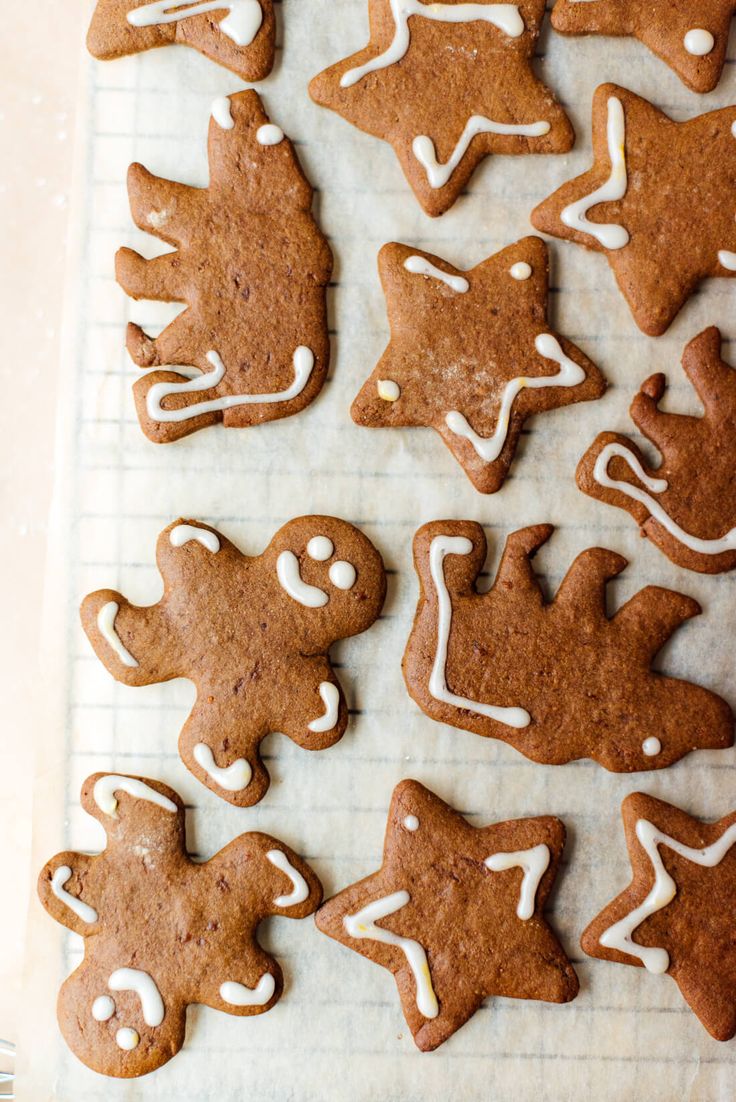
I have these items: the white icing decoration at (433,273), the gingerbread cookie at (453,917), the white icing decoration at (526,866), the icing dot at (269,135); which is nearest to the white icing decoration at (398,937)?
the gingerbread cookie at (453,917)

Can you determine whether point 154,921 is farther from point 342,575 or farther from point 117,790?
point 342,575

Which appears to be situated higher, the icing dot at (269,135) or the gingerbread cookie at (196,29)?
the gingerbread cookie at (196,29)

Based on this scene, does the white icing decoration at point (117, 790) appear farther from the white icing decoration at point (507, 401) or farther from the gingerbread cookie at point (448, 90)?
the gingerbread cookie at point (448, 90)

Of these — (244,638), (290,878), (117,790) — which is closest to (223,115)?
(244,638)

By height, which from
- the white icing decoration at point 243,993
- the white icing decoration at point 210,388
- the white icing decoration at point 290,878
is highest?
the white icing decoration at point 210,388

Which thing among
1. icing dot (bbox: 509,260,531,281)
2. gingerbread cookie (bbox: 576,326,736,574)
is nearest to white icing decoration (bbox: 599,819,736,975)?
gingerbread cookie (bbox: 576,326,736,574)

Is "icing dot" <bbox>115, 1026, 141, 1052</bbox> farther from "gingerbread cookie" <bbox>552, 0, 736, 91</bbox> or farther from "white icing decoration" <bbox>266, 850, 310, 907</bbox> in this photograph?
"gingerbread cookie" <bbox>552, 0, 736, 91</bbox>
